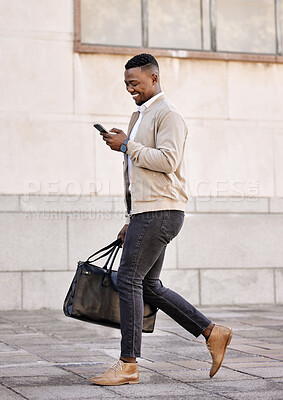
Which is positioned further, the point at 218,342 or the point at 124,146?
the point at 218,342

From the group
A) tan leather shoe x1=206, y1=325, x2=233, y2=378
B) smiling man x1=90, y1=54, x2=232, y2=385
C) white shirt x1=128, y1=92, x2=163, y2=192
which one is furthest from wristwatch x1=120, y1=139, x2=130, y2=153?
tan leather shoe x1=206, y1=325, x2=233, y2=378

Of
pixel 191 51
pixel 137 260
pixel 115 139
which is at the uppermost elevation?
pixel 191 51

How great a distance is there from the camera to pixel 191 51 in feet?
32.3

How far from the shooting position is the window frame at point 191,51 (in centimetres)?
938

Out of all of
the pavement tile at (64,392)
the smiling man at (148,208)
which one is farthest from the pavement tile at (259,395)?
the pavement tile at (64,392)

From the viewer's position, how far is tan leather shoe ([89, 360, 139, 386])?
4.36m

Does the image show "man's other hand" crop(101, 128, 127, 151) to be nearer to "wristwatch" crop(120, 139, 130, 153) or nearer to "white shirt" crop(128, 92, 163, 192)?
"wristwatch" crop(120, 139, 130, 153)

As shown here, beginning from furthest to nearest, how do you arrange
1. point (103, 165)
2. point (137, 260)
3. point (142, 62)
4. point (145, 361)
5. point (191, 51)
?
point (191, 51)
point (103, 165)
point (145, 361)
point (142, 62)
point (137, 260)

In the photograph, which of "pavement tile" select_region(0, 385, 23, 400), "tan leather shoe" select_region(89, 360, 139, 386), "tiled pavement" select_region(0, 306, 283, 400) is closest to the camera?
"pavement tile" select_region(0, 385, 23, 400)

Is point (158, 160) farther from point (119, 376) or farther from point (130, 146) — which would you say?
point (119, 376)

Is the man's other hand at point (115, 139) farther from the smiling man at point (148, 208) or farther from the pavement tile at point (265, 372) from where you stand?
the pavement tile at point (265, 372)

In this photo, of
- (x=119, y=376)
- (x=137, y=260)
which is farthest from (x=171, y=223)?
(x=119, y=376)

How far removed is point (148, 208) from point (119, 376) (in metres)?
→ 0.97

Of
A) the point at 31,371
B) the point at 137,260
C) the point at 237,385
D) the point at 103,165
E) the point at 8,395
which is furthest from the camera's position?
the point at 103,165
